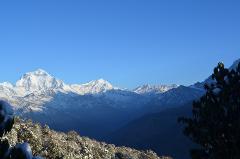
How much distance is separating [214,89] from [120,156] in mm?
135899

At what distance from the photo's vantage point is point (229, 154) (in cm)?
2959

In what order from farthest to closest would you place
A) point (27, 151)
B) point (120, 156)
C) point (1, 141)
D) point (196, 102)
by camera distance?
point (120, 156), point (196, 102), point (1, 141), point (27, 151)

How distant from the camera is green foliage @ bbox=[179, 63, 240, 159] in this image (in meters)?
29.0

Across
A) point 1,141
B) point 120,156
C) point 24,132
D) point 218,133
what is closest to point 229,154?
point 218,133

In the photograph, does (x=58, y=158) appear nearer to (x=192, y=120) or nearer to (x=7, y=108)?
(x=192, y=120)

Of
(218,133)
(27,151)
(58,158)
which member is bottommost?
(27,151)

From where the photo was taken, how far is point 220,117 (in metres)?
29.3

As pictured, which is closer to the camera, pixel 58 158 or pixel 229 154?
pixel 229 154

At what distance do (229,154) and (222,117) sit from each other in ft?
7.54

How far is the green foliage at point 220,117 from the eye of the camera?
29.0 metres

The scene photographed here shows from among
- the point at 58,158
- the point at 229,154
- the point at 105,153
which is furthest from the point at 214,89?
the point at 105,153

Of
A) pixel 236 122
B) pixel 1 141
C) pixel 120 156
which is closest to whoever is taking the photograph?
pixel 1 141

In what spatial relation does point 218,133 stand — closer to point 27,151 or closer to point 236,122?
point 236,122

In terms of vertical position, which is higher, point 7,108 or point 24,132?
point 24,132
